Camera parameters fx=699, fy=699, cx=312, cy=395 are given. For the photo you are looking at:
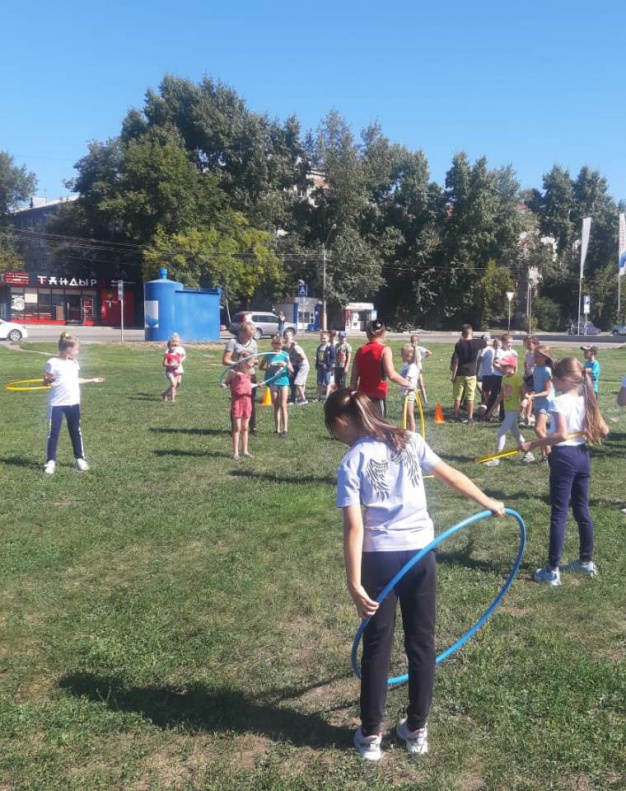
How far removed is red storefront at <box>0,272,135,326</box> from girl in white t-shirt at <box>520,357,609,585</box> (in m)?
57.3

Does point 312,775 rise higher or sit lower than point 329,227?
lower

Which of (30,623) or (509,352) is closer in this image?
(30,623)

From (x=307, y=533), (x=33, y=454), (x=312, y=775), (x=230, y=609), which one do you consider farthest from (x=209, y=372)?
(x=312, y=775)

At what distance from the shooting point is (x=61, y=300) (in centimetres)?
5975

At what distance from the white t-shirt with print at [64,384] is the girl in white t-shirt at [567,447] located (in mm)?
6479

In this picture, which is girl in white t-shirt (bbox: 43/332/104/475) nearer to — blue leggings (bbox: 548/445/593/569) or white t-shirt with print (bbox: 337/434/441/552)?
blue leggings (bbox: 548/445/593/569)

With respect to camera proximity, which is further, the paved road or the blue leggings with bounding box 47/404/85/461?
the paved road

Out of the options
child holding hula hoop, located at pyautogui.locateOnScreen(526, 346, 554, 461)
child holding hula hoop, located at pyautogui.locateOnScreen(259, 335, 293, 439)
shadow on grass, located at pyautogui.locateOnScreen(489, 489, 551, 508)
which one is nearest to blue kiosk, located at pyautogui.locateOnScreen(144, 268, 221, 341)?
child holding hula hoop, located at pyautogui.locateOnScreen(259, 335, 293, 439)

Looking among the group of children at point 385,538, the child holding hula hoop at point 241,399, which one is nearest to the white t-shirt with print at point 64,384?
the child holding hula hoop at point 241,399

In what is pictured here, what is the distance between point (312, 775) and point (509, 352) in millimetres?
10317

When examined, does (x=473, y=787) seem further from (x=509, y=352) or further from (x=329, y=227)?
(x=329, y=227)

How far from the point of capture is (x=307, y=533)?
7312mm

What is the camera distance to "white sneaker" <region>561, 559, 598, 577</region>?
20.1 ft

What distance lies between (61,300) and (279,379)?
52.0 meters
